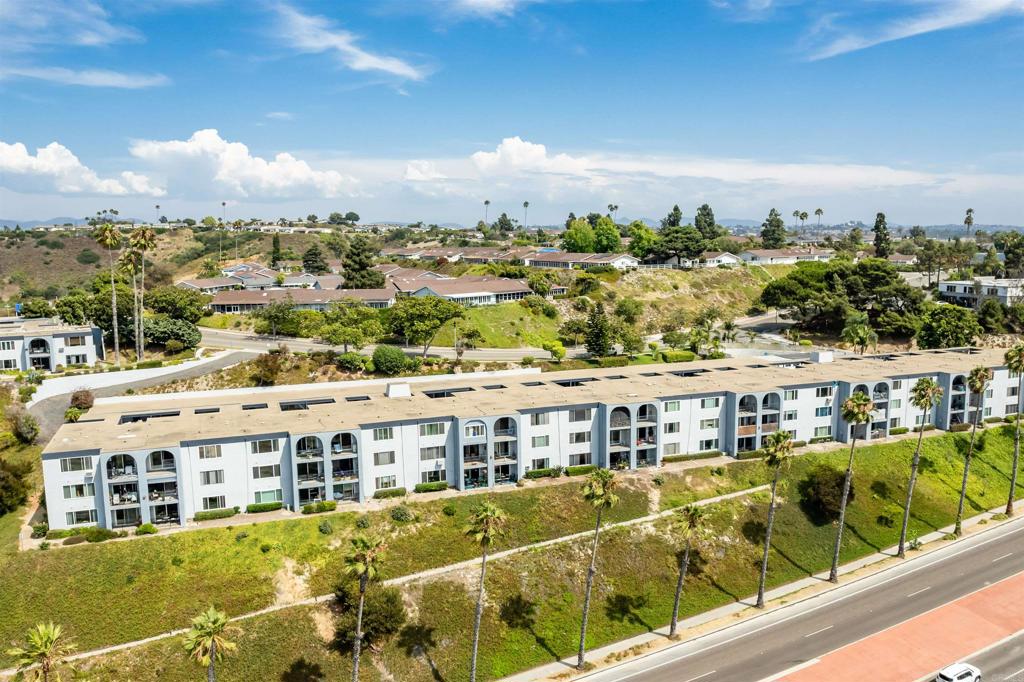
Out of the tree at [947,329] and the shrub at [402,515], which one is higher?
the tree at [947,329]

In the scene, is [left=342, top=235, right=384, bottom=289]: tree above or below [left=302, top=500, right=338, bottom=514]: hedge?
above

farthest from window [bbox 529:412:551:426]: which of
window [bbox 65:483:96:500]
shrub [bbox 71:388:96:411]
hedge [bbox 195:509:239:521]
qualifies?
→ shrub [bbox 71:388:96:411]

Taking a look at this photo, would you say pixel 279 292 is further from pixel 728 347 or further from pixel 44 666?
pixel 44 666

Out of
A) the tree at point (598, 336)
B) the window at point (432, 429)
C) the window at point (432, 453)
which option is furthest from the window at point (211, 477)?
the tree at point (598, 336)

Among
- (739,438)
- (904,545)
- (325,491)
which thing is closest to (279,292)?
(325,491)

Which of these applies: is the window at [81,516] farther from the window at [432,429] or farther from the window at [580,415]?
the window at [580,415]

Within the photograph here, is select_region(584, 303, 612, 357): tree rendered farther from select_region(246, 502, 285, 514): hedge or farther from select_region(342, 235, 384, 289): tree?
select_region(246, 502, 285, 514): hedge

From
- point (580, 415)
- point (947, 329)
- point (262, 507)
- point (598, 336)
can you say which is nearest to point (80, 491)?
point (262, 507)
